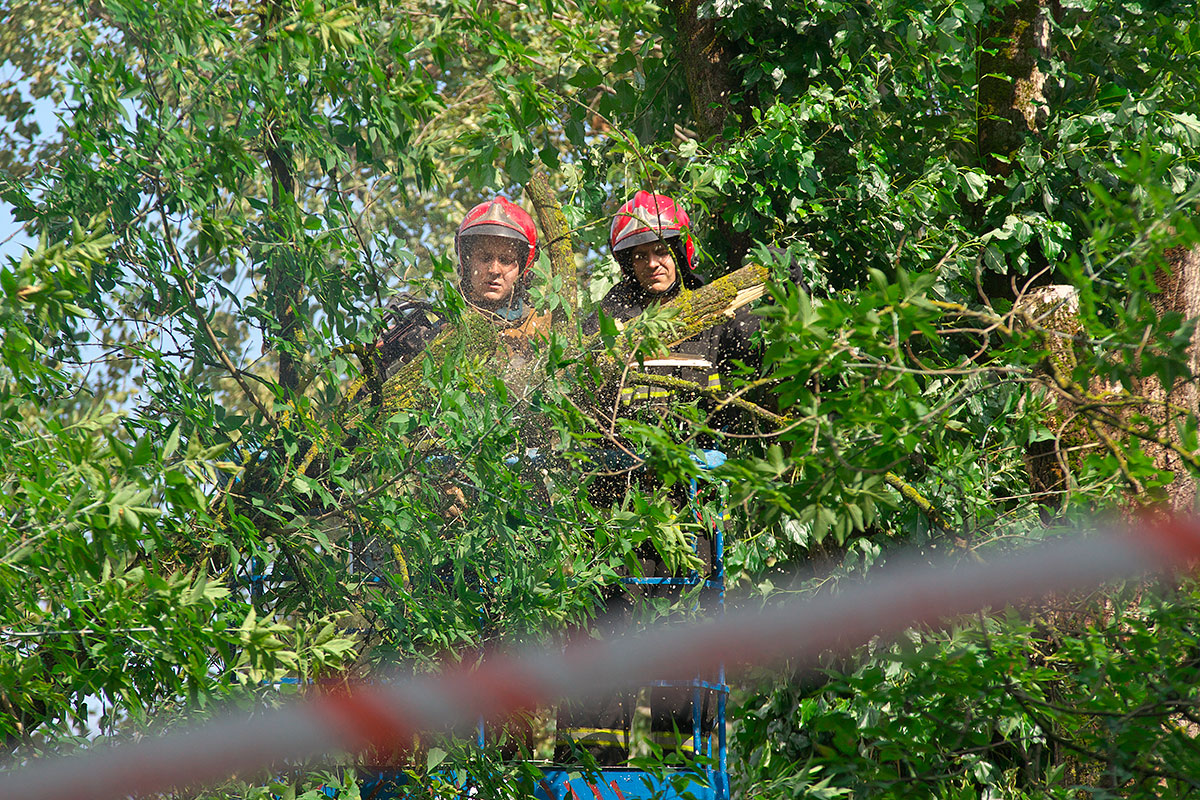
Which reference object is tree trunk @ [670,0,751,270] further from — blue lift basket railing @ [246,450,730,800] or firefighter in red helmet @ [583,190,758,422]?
blue lift basket railing @ [246,450,730,800]

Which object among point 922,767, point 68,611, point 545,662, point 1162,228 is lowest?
point 922,767

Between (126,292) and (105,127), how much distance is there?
0.56 metres

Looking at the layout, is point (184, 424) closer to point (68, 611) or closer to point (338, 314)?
point (338, 314)

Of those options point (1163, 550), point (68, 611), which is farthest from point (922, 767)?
A: point (68, 611)

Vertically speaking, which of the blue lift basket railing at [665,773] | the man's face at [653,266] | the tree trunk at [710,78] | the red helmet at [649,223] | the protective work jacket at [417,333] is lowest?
the blue lift basket railing at [665,773]

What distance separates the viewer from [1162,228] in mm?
2023

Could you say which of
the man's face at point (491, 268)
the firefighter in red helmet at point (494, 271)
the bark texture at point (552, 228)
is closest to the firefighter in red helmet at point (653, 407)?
the bark texture at point (552, 228)

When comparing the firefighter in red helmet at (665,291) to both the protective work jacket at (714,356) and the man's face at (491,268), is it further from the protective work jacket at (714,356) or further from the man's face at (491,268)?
the man's face at (491,268)

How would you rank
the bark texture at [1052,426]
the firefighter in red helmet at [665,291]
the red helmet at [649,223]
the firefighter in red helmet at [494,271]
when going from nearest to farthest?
the bark texture at [1052,426], the firefighter in red helmet at [665,291], the red helmet at [649,223], the firefighter in red helmet at [494,271]

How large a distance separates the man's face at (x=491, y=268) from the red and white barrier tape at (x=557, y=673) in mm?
2309

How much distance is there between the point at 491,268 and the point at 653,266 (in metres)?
1.02

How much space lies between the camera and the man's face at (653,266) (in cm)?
516

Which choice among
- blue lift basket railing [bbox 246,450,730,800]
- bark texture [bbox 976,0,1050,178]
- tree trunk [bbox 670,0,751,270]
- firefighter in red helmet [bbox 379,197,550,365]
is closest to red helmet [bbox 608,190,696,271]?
tree trunk [bbox 670,0,751,270]

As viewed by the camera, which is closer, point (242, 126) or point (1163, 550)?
point (1163, 550)
